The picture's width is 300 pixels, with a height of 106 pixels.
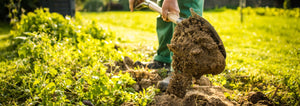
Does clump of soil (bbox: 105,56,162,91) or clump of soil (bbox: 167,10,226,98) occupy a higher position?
clump of soil (bbox: 167,10,226,98)

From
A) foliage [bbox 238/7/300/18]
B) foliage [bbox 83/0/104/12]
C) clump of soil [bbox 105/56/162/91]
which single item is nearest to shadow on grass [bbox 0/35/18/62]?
clump of soil [bbox 105/56/162/91]

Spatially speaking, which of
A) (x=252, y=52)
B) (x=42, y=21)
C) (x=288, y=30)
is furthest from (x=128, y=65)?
(x=288, y=30)

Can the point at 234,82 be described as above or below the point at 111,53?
below

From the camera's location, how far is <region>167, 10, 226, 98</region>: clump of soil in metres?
1.97

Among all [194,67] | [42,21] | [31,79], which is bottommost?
[31,79]

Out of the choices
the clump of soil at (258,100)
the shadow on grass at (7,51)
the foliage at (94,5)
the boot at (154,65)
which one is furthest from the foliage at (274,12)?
the shadow on grass at (7,51)

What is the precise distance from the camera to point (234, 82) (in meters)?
2.86

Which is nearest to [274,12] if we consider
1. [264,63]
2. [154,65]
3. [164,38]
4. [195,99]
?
[264,63]

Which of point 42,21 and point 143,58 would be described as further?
point 42,21

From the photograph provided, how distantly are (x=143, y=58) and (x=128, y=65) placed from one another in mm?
556

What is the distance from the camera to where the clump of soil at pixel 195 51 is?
1.97m

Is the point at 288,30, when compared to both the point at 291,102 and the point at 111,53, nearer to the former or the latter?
the point at 291,102

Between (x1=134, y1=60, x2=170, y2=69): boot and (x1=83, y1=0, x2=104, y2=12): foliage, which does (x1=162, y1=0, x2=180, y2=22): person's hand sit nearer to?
(x1=134, y1=60, x2=170, y2=69): boot

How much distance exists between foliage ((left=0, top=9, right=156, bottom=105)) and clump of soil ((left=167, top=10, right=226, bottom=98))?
1.36ft
